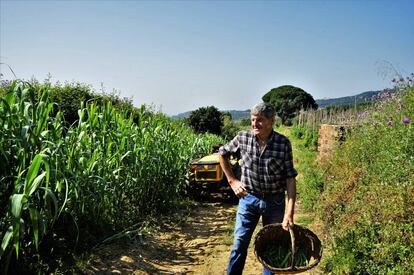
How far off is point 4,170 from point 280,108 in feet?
212

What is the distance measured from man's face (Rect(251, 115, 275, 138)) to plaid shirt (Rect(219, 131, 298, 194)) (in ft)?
0.28

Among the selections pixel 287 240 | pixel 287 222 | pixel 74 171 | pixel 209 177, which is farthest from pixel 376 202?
pixel 209 177

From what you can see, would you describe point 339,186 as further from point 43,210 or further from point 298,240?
point 43,210

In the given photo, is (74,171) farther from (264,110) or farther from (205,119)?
(205,119)

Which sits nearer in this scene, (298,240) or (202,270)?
(298,240)

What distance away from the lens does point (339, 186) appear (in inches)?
203

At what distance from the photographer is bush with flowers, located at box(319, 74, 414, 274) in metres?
3.20

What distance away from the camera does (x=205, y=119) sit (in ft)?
94.5

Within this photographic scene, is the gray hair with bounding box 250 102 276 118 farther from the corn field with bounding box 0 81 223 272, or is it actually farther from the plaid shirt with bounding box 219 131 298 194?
the corn field with bounding box 0 81 223 272

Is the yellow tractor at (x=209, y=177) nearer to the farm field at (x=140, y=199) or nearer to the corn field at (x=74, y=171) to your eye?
the corn field at (x=74, y=171)

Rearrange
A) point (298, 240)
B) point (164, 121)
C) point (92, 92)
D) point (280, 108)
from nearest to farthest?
point (298, 240) → point (164, 121) → point (92, 92) → point (280, 108)

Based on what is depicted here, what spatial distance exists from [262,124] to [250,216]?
878 millimetres

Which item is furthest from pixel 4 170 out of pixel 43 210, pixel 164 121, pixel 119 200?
pixel 164 121

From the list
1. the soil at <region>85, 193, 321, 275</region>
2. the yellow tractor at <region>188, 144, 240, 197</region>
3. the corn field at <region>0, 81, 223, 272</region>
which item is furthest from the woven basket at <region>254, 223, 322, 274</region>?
the yellow tractor at <region>188, 144, 240, 197</region>
